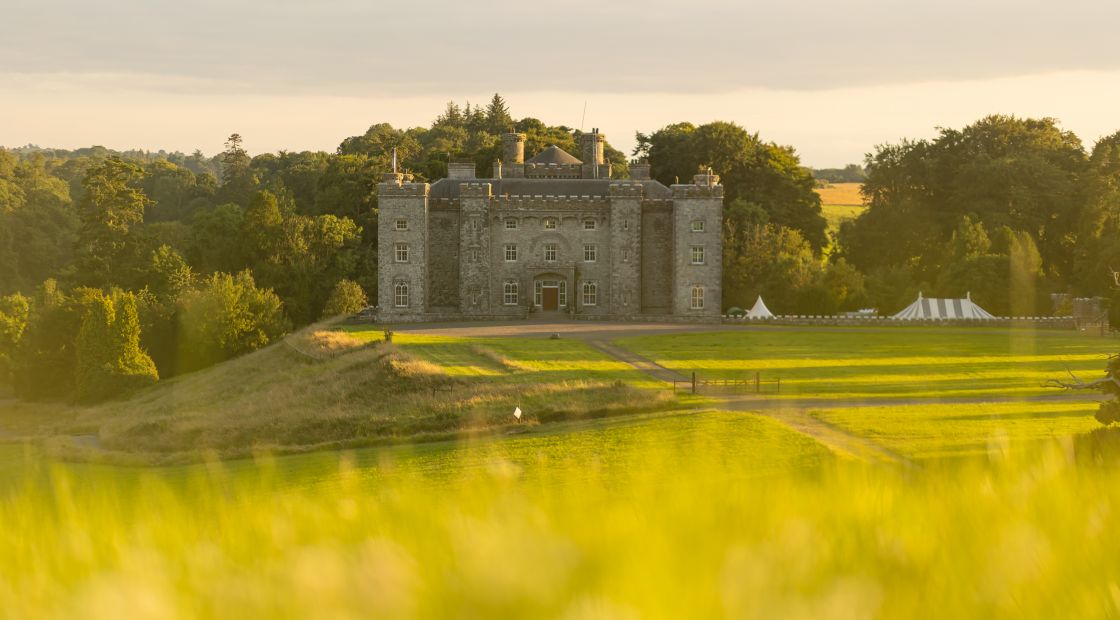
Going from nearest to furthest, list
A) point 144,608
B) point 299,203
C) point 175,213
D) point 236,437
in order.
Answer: point 144,608 → point 236,437 → point 299,203 → point 175,213

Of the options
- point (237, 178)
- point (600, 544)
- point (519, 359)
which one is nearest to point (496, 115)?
point (237, 178)

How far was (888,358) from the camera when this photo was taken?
5112cm

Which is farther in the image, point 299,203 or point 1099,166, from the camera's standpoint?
point 299,203

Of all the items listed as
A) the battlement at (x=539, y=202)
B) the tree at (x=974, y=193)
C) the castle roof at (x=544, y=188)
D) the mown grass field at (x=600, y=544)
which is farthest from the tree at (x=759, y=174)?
the mown grass field at (x=600, y=544)

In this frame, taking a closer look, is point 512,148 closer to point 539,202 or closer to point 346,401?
point 539,202

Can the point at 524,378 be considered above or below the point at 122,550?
below

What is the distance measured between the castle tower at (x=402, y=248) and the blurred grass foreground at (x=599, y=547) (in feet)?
221

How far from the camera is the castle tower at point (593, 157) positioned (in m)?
78.8

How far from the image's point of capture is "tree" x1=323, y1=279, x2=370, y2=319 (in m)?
70.6

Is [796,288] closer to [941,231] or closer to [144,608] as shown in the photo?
[941,231]

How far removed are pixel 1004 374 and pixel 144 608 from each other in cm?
4589

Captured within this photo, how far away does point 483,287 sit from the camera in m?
71.6

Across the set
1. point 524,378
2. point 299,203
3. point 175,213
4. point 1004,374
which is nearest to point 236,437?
point 524,378

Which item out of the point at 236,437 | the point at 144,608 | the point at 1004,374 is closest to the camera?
the point at 144,608
